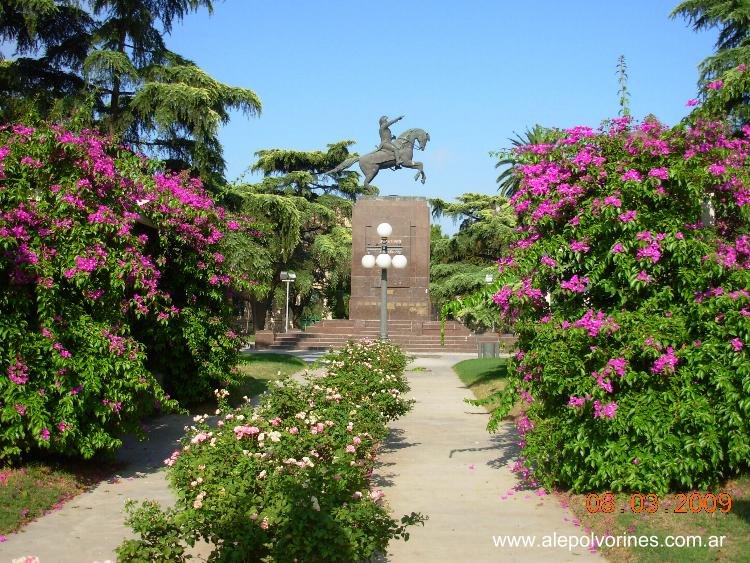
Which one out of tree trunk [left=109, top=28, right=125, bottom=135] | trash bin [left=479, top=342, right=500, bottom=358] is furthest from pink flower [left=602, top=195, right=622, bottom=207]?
trash bin [left=479, top=342, right=500, bottom=358]

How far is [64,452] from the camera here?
7785 mm

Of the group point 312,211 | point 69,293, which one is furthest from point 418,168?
point 69,293

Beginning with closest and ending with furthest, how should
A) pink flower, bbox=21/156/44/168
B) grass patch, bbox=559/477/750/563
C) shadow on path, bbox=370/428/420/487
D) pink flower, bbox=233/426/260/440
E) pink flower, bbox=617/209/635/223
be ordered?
pink flower, bbox=233/426/260/440, grass patch, bbox=559/477/750/563, pink flower, bbox=617/209/635/223, pink flower, bbox=21/156/44/168, shadow on path, bbox=370/428/420/487

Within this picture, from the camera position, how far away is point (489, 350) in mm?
25812

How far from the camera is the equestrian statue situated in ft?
124

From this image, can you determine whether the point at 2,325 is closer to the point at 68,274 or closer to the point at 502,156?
the point at 68,274

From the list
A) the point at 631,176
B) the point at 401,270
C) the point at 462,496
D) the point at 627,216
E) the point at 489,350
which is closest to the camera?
the point at 627,216

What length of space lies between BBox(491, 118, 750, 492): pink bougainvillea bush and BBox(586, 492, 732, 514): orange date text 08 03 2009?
12 centimetres

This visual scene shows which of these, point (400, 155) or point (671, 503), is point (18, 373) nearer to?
point (671, 503)

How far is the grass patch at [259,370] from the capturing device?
49.2 feet

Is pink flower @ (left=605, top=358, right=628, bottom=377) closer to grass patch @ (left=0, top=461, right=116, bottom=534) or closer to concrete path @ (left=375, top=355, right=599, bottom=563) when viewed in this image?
concrete path @ (left=375, top=355, right=599, bottom=563)

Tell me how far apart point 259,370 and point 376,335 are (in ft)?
46.6

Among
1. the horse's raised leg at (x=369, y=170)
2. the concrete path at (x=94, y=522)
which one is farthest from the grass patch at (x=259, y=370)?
the horse's raised leg at (x=369, y=170)

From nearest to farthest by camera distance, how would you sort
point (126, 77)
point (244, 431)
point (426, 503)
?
point (244, 431)
point (426, 503)
point (126, 77)
